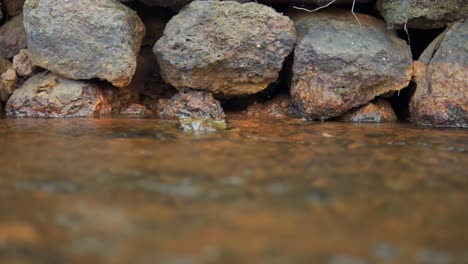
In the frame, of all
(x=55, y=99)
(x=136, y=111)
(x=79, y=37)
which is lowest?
(x=136, y=111)

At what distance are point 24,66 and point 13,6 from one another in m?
1.31

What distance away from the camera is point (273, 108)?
16.8 ft

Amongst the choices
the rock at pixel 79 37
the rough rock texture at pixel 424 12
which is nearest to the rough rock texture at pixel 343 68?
the rough rock texture at pixel 424 12

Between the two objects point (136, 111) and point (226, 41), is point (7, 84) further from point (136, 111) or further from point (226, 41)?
point (226, 41)

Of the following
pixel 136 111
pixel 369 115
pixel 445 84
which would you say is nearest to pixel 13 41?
pixel 136 111

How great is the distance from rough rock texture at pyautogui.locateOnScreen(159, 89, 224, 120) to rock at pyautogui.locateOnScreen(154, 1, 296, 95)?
0.83ft

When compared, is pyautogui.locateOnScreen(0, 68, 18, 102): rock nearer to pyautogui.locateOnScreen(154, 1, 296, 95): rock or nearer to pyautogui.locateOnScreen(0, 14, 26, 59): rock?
pyautogui.locateOnScreen(0, 14, 26, 59): rock

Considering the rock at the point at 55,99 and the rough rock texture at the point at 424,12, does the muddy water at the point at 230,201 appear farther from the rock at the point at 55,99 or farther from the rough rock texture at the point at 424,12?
the rough rock texture at the point at 424,12

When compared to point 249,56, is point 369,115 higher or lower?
lower

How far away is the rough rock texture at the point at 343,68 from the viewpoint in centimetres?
457

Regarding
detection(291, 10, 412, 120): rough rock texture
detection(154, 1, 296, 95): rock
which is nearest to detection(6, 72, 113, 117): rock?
detection(154, 1, 296, 95): rock

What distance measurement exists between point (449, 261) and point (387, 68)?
3671mm

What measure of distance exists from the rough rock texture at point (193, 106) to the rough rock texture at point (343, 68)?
0.91 m

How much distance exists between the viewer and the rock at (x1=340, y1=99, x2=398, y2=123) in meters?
4.73
